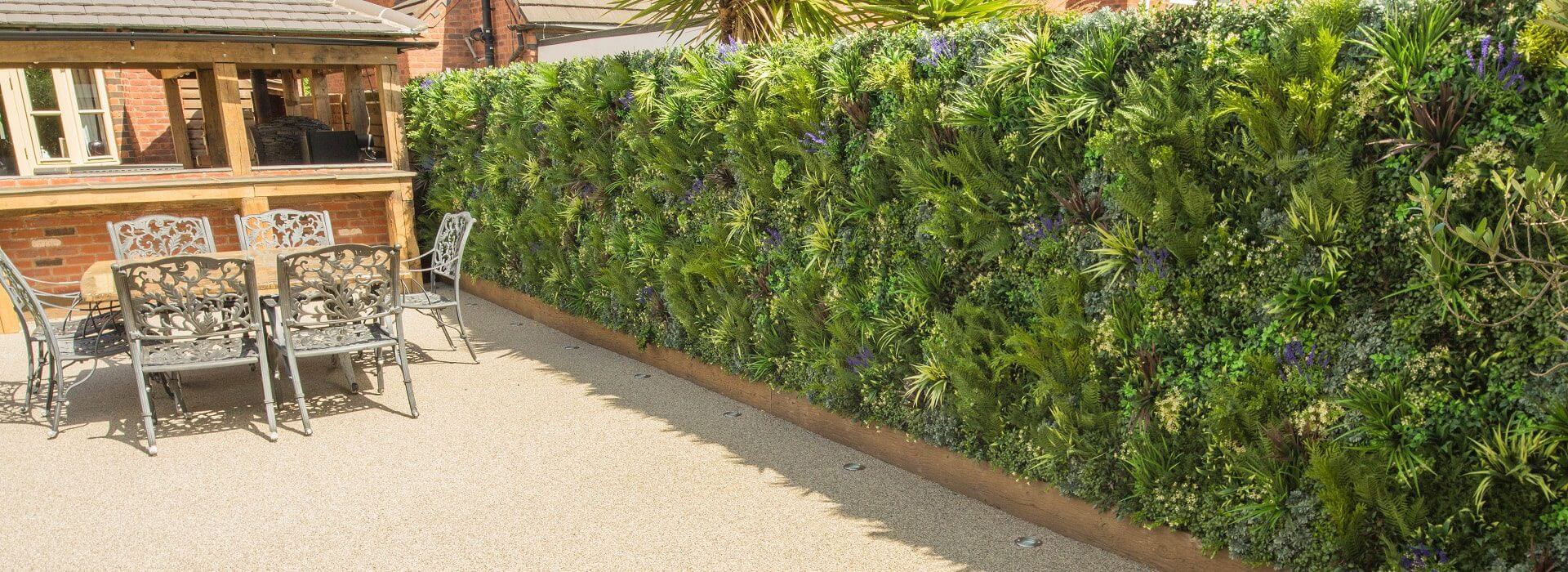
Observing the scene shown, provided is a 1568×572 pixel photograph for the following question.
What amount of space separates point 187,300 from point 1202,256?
15.8 feet

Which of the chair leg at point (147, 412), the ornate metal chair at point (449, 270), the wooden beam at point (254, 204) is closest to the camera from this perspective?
the chair leg at point (147, 412)

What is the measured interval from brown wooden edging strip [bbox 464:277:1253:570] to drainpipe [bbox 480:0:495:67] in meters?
9.48

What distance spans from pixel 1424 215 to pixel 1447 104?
283mm

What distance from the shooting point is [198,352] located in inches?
214

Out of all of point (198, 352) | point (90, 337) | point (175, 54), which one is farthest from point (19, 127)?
point (198, 352)

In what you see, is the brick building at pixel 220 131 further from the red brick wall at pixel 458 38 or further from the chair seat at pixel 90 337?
the chair seat at pixel 90 337

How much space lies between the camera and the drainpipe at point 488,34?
1523 cm

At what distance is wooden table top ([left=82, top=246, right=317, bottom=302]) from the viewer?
5.47 metres

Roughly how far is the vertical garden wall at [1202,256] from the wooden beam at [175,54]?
571cm

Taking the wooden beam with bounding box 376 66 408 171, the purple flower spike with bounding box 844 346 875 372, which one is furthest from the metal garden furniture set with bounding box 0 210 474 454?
the wooden beam with bounding box 376 66 408 171

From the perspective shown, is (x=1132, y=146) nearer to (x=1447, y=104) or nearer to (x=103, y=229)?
(x=1447, y=104)

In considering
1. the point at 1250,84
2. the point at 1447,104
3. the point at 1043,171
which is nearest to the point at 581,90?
the point at 1043,171

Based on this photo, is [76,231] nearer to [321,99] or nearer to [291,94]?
[321,99]

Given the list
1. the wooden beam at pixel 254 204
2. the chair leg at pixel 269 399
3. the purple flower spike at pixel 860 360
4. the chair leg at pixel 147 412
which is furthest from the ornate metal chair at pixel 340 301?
the wooden beam at pixel 254 204
